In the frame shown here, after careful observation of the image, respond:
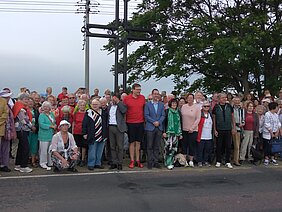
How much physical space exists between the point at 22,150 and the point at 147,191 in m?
3.32

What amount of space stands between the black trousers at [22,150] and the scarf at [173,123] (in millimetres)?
3382

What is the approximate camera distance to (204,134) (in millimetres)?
9703

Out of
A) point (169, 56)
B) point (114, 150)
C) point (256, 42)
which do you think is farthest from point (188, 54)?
point (114, 150)

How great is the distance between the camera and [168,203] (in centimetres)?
626

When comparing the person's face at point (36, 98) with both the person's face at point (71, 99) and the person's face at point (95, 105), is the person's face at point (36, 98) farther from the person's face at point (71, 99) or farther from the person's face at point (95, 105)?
the person's face at point (95, 105)

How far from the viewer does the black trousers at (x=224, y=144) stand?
988cm

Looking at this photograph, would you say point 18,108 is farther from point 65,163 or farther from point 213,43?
point 213,43

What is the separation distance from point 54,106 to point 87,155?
1.76 m

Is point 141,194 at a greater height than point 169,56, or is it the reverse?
point 169,56

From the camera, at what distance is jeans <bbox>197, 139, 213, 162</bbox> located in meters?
9.70

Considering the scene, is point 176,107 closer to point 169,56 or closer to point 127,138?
point 127,138

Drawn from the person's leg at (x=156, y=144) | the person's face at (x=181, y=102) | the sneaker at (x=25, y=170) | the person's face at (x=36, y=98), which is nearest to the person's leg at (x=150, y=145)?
the person's leg at (x=156, y=144)

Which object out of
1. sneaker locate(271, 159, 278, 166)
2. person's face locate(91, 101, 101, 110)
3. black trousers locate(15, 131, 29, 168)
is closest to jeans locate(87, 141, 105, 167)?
person's face locate(91, 101, 101, 110)

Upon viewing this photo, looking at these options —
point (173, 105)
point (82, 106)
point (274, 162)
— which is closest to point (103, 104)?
point (82, 106)
